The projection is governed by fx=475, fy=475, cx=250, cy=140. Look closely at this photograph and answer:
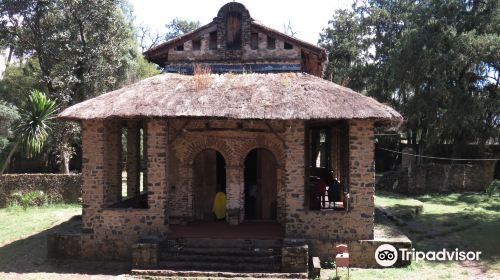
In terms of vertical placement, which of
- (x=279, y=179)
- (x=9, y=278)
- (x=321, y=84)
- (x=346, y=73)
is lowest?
(x=9, y=278)

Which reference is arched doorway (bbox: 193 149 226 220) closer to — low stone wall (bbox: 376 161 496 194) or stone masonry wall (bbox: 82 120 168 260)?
stone masonry wall (bbox: 82 120 168 260)

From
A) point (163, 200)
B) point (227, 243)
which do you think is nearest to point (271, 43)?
point (163, 200)

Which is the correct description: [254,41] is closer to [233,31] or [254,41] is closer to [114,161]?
[233,31]

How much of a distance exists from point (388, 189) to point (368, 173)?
698 inches

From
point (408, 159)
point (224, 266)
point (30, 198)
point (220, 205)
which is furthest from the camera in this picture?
point (408, 159)

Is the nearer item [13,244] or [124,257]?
[124,257]

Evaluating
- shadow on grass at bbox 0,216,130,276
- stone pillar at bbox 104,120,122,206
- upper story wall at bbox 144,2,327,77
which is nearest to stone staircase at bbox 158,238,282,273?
shadow on grass at bbox 0,216,130,276

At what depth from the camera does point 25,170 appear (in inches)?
1345

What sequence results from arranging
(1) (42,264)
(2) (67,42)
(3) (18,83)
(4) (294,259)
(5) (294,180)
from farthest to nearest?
1. (3) (18,83)
2. (2) (67,42)
3. (5) (294,180)
4. (1) (42,264)
5. (4) (294,259)

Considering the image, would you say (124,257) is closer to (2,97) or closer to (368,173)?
(368,173)

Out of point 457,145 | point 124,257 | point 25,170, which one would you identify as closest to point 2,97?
point 25,170

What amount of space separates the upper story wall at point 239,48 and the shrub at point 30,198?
35.0 ft

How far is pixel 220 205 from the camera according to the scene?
15.5 m

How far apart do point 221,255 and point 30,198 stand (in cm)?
1366
